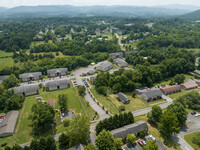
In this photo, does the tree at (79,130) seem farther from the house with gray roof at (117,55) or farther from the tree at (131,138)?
the house with gray roof at (117,55)

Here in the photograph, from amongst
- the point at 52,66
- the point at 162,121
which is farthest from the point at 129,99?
the point at 52,66

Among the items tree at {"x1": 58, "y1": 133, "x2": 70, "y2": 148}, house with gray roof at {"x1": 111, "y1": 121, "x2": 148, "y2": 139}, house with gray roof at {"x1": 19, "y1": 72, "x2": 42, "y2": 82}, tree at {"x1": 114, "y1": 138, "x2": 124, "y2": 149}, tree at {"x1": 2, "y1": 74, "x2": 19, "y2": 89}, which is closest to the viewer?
tree at {"x1": 114, "y1": 138, "x2": 124, "y2": 149}

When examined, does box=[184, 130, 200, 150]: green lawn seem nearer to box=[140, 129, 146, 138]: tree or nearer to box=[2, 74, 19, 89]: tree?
box=[140, 129, 146, 138]: tree

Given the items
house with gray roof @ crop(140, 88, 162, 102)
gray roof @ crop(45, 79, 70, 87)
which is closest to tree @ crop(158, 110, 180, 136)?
house with gray roof @ crop(140, 88, 162, 102)

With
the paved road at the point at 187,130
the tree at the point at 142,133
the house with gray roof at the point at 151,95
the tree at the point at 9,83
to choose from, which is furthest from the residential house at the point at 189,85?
the tree at the point at 9,83

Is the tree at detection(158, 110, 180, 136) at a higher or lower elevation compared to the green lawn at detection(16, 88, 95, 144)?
higher

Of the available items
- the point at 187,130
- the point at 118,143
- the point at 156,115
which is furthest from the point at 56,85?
the point at 187,130

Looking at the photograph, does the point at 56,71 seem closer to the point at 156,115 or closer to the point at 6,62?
the point at 6,62
